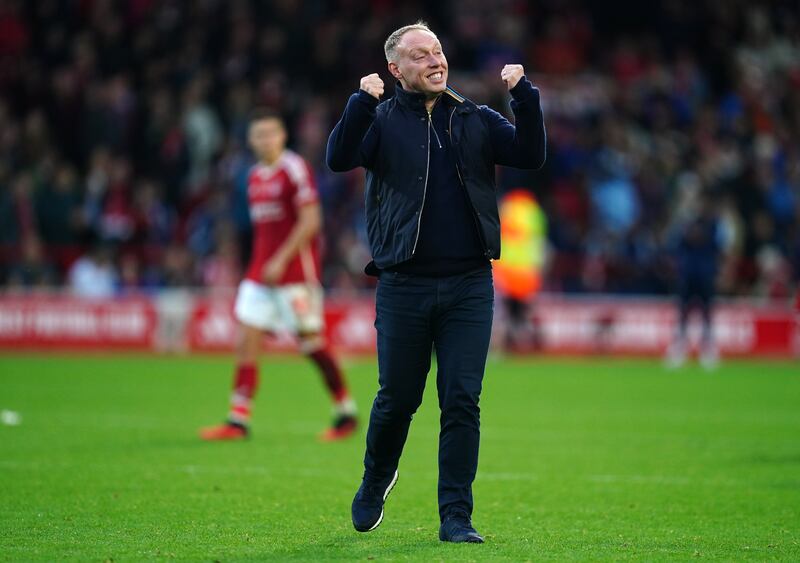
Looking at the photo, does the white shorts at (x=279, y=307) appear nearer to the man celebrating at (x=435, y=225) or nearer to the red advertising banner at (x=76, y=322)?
the man celebrating at (x=435, y=225)

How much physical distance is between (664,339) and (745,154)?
492 cm

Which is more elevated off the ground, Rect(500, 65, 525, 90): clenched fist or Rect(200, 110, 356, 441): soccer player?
Rect(500, 65, 525, 90): clenched fist

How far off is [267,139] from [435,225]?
17.8 feet

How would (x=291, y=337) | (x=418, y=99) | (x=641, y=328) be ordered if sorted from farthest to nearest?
(x=641, y=328) < (x=291, y=337) < (x=418, y=99)

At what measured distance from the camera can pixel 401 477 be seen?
9.51 m

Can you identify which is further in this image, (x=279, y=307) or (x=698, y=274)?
(x=698, y=274)

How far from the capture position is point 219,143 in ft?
82.6

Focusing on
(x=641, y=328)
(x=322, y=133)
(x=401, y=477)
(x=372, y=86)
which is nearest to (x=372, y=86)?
(x=372, y=86)

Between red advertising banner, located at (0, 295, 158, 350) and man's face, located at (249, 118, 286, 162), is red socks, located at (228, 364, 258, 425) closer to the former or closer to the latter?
man's face, located at (249, 118, 286, 162)

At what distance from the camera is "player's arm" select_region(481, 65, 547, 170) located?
674 centimetres

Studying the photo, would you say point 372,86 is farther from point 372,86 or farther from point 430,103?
point 430,103

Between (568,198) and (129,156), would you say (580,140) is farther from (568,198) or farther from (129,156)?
(129,156)

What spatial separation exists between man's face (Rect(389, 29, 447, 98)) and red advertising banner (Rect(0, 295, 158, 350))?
53.9 feet

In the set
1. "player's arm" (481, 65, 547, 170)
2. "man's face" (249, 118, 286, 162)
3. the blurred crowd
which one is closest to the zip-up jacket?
"player's arm" (481, 65, 547, 170)
